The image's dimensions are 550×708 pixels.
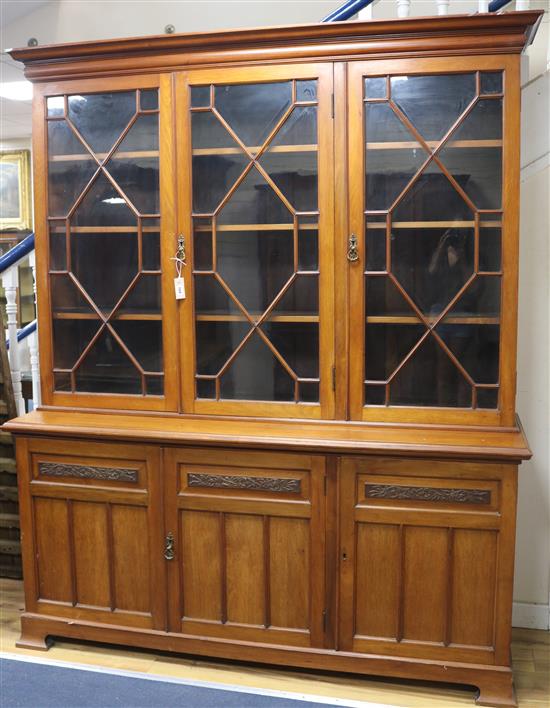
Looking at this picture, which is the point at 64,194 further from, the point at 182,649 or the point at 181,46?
the point at 182,649

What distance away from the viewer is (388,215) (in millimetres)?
2246

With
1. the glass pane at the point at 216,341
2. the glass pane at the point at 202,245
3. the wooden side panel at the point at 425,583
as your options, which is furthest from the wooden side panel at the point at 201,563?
the glass pane at the point at 202,245

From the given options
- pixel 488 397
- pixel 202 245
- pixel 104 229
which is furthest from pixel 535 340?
pixel 104 229

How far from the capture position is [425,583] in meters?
2.24

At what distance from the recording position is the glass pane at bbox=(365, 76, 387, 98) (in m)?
2.21

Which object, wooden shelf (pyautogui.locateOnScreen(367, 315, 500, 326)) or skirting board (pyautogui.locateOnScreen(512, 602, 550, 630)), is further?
skirting board (pyautogui.locateOnScreen(512, 602, 550, 630))

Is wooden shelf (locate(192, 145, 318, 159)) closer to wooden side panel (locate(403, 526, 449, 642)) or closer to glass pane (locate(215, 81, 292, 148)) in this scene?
glass pane (locate(215, 81, 292, 148))

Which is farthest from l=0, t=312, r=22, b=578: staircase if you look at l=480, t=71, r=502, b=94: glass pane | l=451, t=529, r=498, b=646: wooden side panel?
l=480, t=71, r=502, b=94: glass pane

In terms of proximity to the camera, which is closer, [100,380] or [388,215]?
[388,215]

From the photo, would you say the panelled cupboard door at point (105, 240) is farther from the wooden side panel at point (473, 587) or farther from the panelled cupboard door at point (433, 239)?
the wooden side panel at point (473, 587)

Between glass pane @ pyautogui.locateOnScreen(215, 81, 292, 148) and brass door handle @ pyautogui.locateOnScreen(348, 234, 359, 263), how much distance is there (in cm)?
44

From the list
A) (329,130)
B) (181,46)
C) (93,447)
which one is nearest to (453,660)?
(93,447)

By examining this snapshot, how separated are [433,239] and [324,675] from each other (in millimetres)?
1508

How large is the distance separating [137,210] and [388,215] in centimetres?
86
